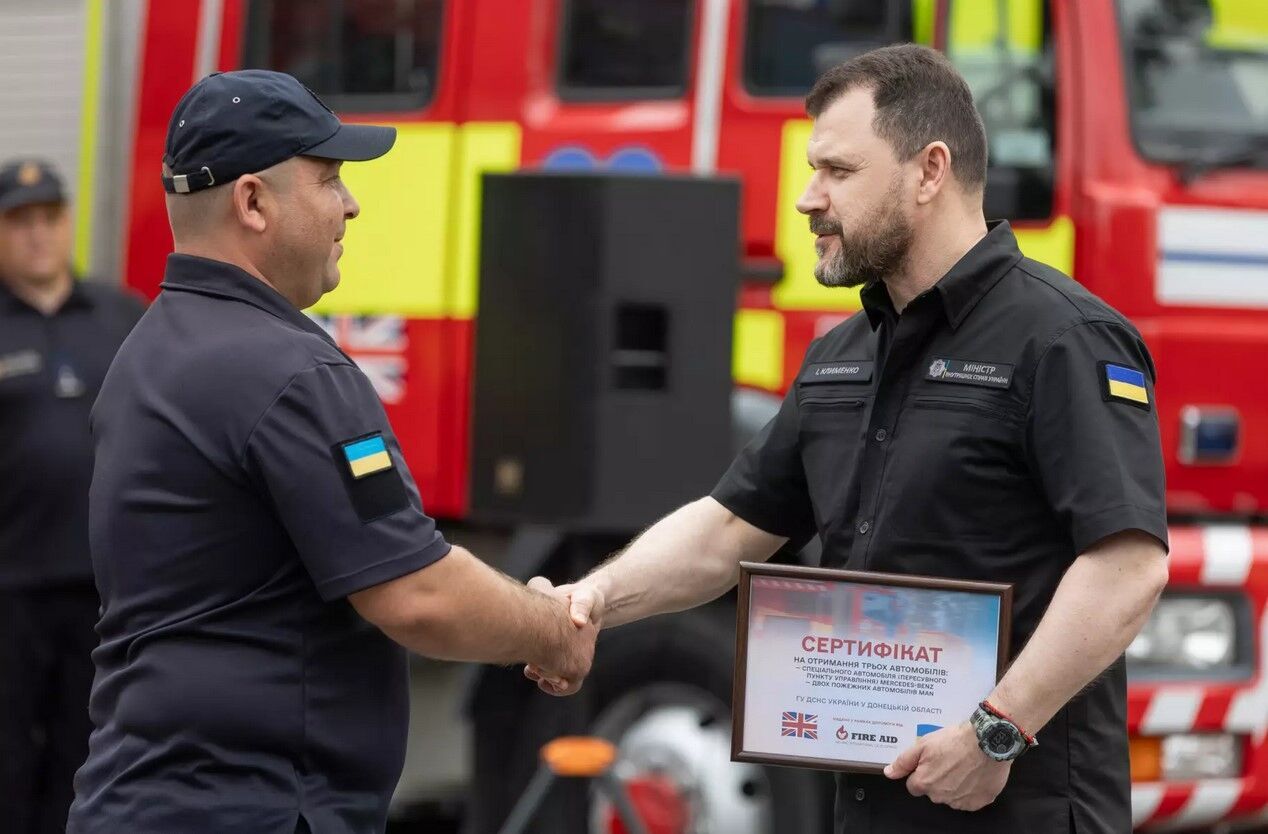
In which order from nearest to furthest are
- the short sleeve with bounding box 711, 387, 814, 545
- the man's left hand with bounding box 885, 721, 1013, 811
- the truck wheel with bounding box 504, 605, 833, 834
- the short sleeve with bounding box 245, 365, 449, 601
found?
the short sleeve with bounding box 245, 365, 449, 601 → the man's left hand with bounding box 885, 721, 1013, 811 → the short sleeve with bounding box 711, 387, 814, 545 → the truck wheel with bounding box 504, 605, 833, 834

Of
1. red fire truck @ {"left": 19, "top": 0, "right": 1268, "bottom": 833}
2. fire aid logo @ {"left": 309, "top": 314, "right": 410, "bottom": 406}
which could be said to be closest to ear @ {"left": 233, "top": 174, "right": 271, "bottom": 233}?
red fire truck @ {"left": 19, "top": 0, "right": 1268, "bottom": 833}

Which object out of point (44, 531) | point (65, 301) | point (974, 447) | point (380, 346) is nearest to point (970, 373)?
point (974, 447)

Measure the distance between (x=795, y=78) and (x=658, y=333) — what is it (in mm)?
776

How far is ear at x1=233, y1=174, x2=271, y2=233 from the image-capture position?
2.94m

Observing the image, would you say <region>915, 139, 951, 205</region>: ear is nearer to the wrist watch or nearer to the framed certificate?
the framed certificate

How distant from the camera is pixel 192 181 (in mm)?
2939

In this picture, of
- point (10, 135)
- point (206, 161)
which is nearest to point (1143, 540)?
point (206, 161)

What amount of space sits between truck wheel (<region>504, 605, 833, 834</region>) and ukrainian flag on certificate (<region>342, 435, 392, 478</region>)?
2.51m

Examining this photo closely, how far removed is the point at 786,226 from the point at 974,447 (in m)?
2.33

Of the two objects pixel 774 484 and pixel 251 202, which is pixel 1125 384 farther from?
pixel 251 202

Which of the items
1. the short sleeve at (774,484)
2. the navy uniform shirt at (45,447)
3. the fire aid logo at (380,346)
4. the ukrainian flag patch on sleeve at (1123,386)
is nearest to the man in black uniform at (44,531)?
the navy uniform shirt at (45,447)

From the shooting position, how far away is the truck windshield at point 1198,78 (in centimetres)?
517

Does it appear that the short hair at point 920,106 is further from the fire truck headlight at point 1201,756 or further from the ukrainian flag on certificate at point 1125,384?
the fire truck headlight at point 1201,756

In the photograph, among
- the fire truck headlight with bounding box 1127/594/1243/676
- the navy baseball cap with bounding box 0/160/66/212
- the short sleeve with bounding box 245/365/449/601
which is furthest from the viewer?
the navy baseball cap with bounding box 0/160/66/212
